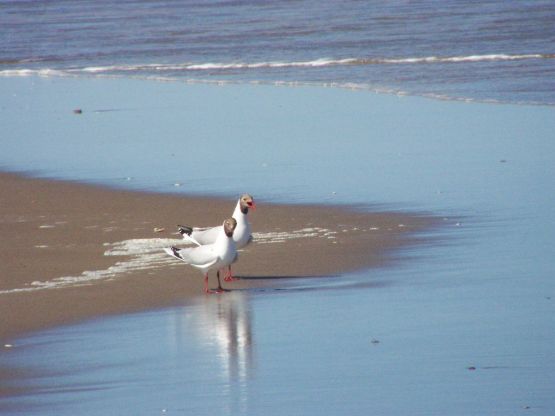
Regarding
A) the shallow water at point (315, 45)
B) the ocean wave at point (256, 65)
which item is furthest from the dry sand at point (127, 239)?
the ocean wave at point (256, 65)

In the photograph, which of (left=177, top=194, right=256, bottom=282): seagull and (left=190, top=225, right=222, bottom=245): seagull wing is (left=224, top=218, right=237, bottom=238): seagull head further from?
(left=190, top=225, right=222, bottom=245): seagull wing

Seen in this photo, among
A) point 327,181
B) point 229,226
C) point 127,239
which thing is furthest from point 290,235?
point 327,181

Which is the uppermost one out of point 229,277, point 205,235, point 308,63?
point 308,63

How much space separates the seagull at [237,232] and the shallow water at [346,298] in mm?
849

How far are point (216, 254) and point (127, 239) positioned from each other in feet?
6.69

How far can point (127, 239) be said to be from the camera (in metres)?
11.8

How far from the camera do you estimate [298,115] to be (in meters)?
18.9

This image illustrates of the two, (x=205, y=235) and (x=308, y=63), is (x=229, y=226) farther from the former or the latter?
(x=308, y=63)

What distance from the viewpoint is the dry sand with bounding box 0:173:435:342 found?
31.6 ft

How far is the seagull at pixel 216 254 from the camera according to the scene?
32.6ft

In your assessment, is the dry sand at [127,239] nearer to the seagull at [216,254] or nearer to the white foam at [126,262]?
the white foam at [126,262]

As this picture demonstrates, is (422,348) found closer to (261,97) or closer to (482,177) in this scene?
(482,177)

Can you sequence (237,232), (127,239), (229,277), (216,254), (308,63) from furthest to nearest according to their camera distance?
1. (308,63)
2. (127,239)
3. (237,232)
4. (229,277)
5. (216,254)

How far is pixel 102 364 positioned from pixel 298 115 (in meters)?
11.4
